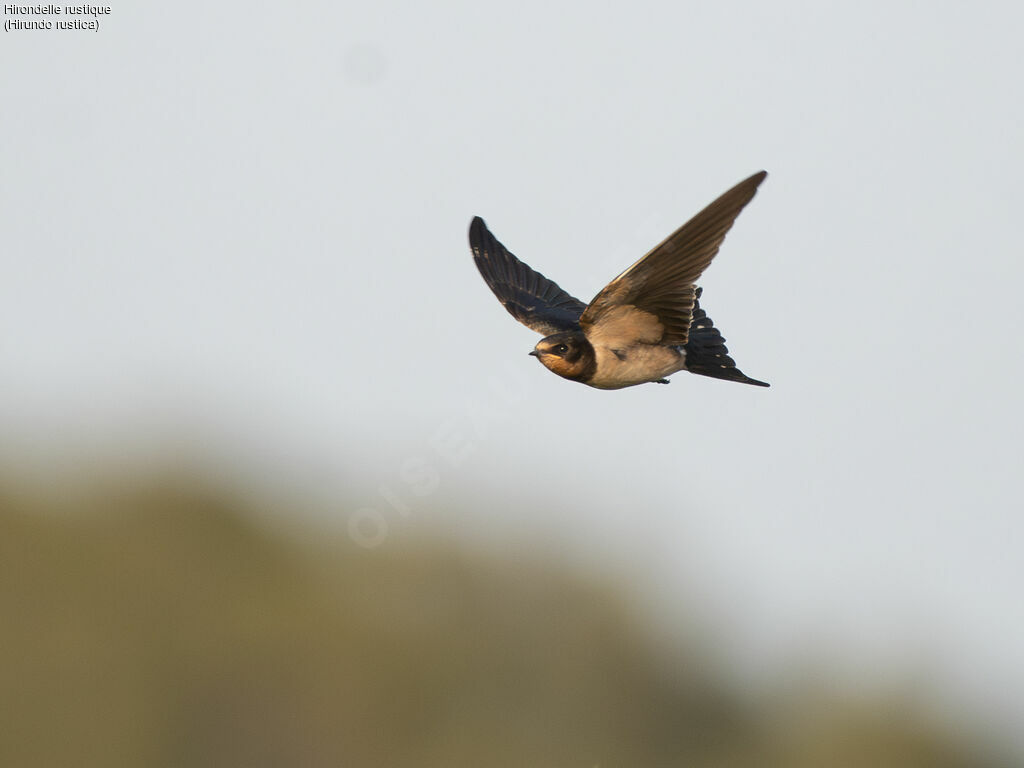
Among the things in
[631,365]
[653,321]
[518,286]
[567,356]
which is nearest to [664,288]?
[653,321]

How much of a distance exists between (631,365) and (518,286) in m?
2.17

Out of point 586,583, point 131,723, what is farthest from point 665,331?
point 586,583

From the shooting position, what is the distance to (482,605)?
108 feet

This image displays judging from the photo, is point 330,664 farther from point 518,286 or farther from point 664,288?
point 664,288

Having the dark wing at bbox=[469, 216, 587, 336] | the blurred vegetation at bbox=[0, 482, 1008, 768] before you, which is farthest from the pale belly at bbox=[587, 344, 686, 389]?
the blurred vegetation at bbox=[0, 482, 1008, 768]

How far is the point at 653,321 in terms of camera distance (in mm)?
7172

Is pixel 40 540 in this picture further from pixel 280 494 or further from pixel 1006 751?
pixel 1006 751

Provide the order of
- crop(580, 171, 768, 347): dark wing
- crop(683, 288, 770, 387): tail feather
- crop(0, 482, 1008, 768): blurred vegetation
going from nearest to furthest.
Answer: crop(580, 171, 768, 347): dark wing < crop(683, 288, 770, 387): tail feather < crop(0, 482, 1008, 768): blurred vegetation

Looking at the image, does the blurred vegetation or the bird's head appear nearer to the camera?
the bird's head

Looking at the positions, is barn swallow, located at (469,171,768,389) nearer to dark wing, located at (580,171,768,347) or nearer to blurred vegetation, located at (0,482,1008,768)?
dark wing, located at (580,171,768,347)

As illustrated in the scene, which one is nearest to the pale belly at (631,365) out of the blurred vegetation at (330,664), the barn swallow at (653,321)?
the barn swallow at (653,321)

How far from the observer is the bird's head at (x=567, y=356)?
6961mm

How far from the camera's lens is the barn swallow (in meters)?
6.80

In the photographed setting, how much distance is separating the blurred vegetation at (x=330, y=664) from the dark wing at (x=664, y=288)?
19.9 metres
